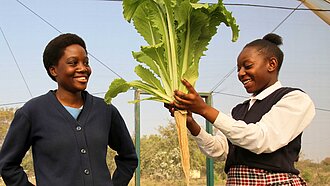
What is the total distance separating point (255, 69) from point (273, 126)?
220 millimetres

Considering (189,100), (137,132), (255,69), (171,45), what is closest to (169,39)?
(171,45)

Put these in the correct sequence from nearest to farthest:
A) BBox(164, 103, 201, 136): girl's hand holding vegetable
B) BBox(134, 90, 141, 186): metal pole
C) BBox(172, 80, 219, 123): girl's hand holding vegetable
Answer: BBox(172, 80, 219, 123): girl's hand holding vegetable → BBox(164, 103, 201, 136): girl's hand holding vegetable → BBox(134, 90, 141, 186): metal pole

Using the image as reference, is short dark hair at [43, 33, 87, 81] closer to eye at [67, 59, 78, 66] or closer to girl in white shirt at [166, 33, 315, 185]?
eye at [67, 59, 78, 66]

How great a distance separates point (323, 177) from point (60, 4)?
2.42 m

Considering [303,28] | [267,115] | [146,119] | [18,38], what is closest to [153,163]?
[146,119]

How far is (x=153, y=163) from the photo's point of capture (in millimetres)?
3811

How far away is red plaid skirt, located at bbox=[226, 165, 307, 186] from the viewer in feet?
5.84

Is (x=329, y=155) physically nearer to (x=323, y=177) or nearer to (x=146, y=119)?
(x=323, y=177)

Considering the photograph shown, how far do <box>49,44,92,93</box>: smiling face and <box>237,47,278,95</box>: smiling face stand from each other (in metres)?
0.54

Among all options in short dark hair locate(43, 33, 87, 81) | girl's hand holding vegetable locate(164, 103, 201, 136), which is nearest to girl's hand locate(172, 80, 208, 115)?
girl's hand holding vegetable locate(164, 103, 201, 136)

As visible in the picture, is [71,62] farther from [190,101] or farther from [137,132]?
[137,132]

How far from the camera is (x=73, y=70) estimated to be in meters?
1.74

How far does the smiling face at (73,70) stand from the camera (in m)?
1.74

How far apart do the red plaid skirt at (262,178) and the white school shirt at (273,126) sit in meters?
0.12
